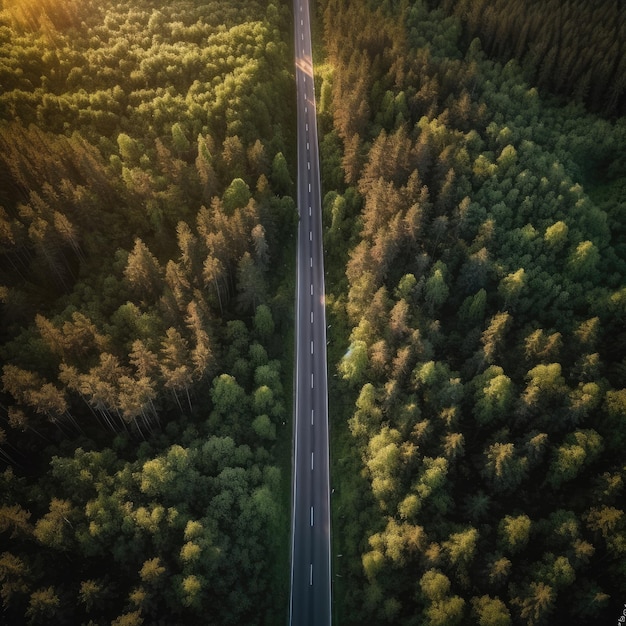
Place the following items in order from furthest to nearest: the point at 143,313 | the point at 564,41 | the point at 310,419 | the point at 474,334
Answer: the point at 564,41
the point at 310,419
the point at 474,334
the point at 143,313

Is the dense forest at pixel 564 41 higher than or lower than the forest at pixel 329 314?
higher

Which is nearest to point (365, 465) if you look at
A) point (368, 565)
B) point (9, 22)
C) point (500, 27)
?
point (368, 565)

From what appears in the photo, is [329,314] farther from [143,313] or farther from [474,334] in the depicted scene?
[143,313]

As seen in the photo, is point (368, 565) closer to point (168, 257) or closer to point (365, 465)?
point (365, 465)

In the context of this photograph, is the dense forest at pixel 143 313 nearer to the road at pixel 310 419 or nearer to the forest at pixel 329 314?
the forest at pixel 329 314

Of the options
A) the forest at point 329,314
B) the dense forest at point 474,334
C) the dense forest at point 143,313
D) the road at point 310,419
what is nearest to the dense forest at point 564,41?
the forest at point 329,314

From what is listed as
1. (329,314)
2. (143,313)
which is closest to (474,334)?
(329,314)
